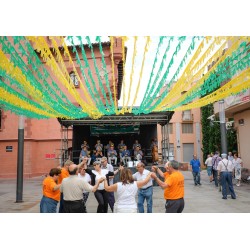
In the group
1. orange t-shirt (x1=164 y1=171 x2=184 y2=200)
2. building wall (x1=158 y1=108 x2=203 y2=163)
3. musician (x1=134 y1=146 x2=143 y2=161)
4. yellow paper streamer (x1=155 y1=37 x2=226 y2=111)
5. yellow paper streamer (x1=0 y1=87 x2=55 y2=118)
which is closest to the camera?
orange t-shirt (x1=164 y1=171 x2=184 y2=200)

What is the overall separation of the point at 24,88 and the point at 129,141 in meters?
12.4

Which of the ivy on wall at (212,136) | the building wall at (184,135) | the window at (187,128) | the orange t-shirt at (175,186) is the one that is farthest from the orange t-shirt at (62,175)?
the window at (187,128)

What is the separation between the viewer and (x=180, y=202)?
543 cm

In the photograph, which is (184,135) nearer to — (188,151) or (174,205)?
(188,151)

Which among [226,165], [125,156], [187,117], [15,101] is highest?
[187,117]

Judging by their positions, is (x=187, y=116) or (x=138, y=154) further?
(x=187, y=116)

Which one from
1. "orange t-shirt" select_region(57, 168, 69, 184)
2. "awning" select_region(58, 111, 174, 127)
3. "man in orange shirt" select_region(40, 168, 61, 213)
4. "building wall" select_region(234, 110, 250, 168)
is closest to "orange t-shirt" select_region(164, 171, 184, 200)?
"man in orange shirt" select_region(40, 168, 61, 213)

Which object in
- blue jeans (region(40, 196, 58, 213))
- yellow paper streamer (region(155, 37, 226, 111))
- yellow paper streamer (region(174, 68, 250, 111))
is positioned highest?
yellow paper streamer (region(155, 37, 226, 111))

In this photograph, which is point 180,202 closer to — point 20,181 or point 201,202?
point 201,202

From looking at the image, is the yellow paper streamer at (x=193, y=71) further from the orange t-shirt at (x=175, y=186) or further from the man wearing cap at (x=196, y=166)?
the man wearing cap at (x=196, y=166)

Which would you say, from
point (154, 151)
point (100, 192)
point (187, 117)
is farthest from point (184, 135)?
point (100, 192)

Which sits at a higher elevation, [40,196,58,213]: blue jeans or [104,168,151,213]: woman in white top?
[104,168,151,213]: woman in white top

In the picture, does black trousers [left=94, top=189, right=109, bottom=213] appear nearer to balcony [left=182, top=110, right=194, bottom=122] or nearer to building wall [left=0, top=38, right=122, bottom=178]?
building wall [left=0, top=38, right=122, bottom=178]

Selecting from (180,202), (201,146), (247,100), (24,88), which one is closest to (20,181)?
(24,88)
